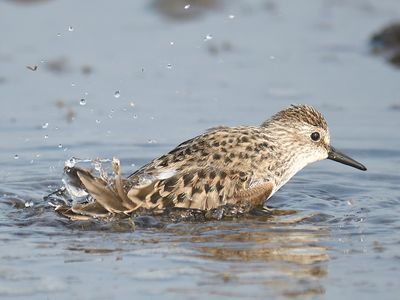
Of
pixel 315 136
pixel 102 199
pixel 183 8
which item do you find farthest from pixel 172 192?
pixel 183 8

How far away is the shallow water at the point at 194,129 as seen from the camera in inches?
307

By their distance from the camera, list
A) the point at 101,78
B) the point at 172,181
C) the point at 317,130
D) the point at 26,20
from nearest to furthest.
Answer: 1. the point at 172,181
2. the point at 317,130
3. the point at 101,78
4. the point at 26,20

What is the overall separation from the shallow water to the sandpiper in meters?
0.24

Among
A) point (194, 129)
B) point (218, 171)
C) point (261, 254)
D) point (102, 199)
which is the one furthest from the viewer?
point (194, 129)

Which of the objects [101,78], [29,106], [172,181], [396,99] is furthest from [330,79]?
[172,181]

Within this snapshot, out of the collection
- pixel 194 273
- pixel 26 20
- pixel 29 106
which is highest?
pixel 26 20

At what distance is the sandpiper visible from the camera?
9.19m

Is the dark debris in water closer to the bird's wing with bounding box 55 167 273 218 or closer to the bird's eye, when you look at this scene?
the bird's eye

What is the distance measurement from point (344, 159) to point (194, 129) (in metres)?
2.08

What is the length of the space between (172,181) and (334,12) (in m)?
7.31

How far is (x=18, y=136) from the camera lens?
12.0 metres

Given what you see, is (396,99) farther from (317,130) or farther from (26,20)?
(26,20)

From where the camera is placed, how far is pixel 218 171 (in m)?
9.59

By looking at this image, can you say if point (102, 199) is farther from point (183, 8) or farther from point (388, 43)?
point (183, 8)
